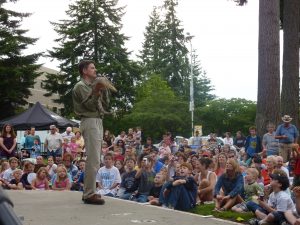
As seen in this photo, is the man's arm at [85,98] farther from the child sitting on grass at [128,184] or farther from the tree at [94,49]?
the tree at [94,49]

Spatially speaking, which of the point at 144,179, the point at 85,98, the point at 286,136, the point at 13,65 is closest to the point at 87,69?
the point at 85,98

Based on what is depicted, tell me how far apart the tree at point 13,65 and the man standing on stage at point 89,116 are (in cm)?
3800

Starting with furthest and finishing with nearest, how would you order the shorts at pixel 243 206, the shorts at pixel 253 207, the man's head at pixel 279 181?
1. the shorts at pixel 243 206
2. the shorts at pixel 253 207
3. the man's head at pixel 279 181

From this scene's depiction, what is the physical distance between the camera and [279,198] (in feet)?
27.3

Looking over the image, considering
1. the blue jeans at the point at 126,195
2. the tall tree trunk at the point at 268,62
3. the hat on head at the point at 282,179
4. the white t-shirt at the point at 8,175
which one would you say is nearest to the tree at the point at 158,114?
the tall tree trunk at the point at 268,62

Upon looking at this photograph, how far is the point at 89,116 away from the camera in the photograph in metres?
7.16

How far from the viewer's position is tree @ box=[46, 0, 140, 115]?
54.6 meters

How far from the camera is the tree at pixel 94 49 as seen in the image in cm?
5459

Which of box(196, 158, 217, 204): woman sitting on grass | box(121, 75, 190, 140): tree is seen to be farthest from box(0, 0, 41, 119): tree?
box(196, 158, 217, 204): woman sitting on grass

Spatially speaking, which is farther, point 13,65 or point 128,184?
point 13,65

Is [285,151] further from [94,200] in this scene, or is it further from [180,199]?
[94,200]

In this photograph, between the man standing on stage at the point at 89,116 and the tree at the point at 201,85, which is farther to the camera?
the tree at the point at 201,85

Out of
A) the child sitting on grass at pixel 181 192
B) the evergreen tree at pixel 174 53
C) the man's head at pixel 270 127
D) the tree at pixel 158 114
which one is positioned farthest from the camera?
the evergreen tree at pixel 174 53

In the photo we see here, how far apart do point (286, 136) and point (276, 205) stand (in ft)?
19.8
